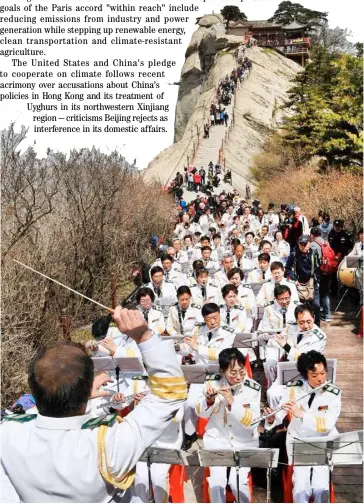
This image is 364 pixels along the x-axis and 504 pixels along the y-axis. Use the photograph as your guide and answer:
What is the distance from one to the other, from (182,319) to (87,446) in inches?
230

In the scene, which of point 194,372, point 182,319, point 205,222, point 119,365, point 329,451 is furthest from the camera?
point 205,222

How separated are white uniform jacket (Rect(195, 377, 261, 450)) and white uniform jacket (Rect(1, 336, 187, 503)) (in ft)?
9.05

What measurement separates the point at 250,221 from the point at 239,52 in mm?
45509

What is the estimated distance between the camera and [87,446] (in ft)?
6.88

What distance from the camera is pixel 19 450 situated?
215 centimetres

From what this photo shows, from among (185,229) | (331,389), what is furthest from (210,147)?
(331,389)

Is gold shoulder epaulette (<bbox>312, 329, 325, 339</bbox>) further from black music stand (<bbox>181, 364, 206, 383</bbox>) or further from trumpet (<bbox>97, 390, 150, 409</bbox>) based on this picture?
trumpet (<bbox>97, 390, 150, 409</bbox>)

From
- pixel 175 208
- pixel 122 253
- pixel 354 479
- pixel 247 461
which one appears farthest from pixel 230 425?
pixel 175 208

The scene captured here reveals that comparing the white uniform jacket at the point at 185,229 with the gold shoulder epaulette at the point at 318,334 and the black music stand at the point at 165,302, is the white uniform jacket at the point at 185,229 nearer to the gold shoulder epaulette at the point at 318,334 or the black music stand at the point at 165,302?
the black music stand at the point at 165,302

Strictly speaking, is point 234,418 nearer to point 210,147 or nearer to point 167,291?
point 167,291

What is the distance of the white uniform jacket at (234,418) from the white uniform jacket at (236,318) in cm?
238

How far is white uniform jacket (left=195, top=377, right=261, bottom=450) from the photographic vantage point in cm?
479

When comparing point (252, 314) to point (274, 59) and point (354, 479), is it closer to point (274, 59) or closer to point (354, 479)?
point (354, 479)

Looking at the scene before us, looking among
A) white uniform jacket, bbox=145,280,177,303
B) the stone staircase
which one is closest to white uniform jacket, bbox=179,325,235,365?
white uniform jacket, bbox=145,280,177,303
